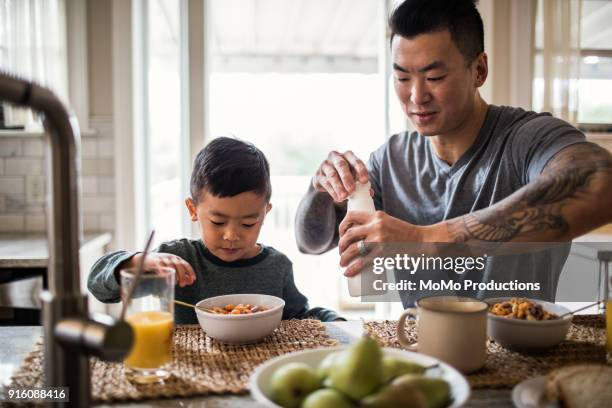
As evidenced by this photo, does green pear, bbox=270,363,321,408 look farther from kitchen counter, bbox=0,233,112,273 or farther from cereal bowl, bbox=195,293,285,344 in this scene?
kitchen counter, bbox=0,233,112,273

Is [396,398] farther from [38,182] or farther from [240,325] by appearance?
[38,182]

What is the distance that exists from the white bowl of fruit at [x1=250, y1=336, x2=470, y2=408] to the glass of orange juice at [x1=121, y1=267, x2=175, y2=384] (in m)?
0.23

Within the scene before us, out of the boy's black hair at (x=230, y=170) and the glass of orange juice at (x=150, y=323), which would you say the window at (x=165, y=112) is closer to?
the boy's black hair at (x=230, y=170)

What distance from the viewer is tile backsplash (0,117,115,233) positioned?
103 inches

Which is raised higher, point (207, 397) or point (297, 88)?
point (297, 88)

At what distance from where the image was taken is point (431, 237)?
4.01 ft

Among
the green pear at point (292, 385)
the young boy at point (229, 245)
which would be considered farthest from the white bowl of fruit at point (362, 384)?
the young boy at point (229, 245)

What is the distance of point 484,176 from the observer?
5.57ft

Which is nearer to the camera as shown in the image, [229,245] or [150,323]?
[150,323]

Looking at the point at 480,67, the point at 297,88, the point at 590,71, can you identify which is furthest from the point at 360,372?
the point at 297,88

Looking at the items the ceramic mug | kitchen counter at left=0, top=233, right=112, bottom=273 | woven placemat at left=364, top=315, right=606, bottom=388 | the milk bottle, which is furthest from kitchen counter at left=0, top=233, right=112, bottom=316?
the ceramic mug

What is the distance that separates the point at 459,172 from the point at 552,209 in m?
0.54

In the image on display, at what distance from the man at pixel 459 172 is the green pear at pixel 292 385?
561mm

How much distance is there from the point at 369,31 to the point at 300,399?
206 inches
